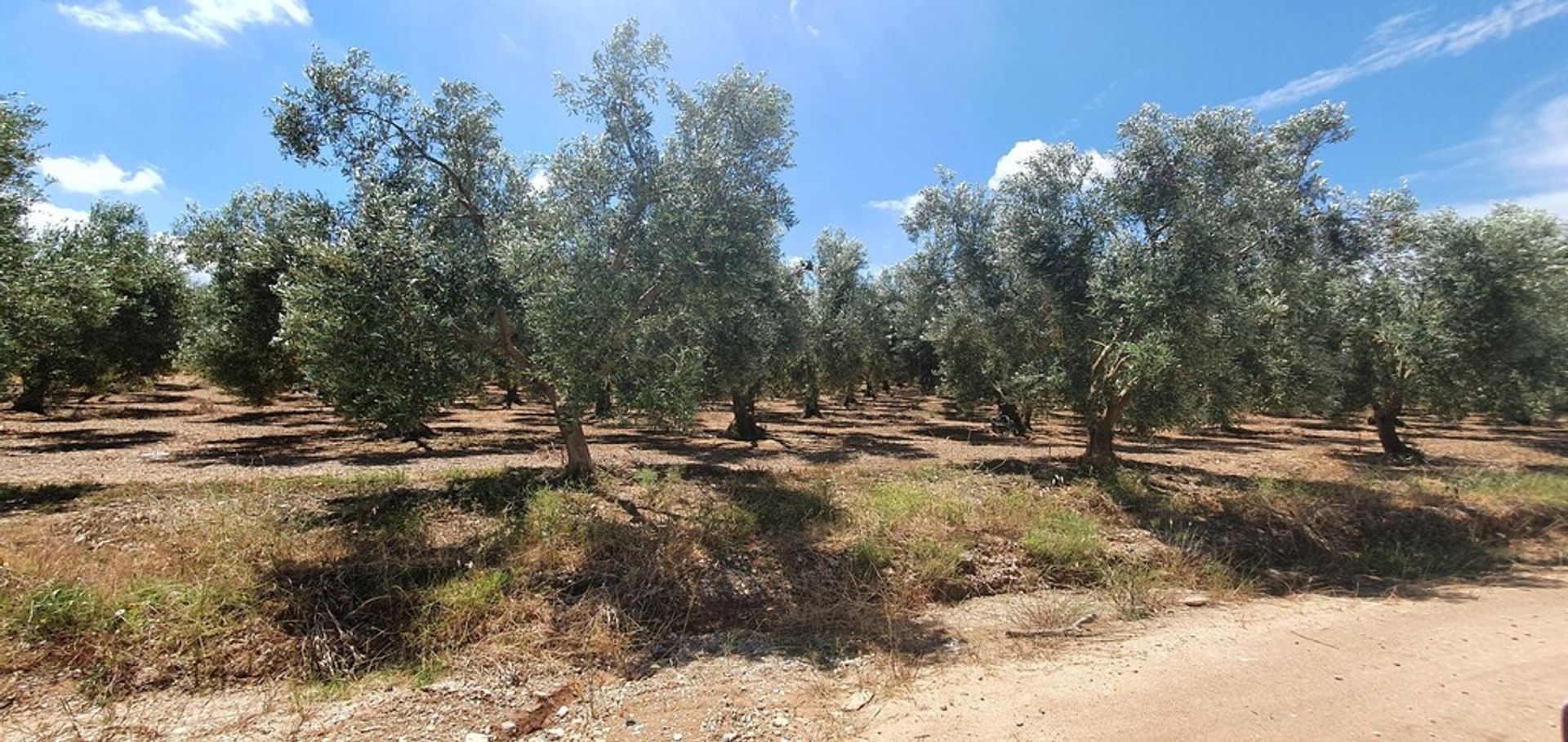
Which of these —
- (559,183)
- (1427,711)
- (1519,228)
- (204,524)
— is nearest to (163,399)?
(204,524)

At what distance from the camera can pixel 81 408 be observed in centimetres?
3114

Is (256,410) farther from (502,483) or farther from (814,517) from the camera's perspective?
(814,517)

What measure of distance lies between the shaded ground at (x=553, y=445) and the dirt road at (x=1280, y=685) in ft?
35.1

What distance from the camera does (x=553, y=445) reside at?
71.6ft

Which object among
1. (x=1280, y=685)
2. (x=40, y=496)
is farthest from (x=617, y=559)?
(x=40, y=496)

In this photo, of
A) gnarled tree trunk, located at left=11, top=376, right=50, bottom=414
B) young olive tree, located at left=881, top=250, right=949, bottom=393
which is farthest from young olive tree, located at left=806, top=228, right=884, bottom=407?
gnarled tree trunk, located at left=11, top=376, right=50, bottom=414

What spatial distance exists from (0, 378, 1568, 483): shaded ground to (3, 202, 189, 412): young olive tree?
2.21 m

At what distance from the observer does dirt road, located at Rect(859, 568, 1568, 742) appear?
668 cm

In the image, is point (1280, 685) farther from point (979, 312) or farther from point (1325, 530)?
point (979, 312)

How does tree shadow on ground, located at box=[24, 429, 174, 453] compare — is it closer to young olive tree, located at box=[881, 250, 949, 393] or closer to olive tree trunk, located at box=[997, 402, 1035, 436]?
young olive tree, located at box=[881, 250, 949, 393]

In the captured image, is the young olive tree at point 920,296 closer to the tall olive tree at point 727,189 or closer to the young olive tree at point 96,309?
the tall olive tree at point 727,189

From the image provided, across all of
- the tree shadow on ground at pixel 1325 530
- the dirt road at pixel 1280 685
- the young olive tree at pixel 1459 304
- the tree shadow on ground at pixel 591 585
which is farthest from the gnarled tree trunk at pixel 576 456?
the young olive tree at pixel 1459 304

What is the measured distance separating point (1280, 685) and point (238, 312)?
27.8 metres

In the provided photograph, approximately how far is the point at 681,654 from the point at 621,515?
14.8ft
